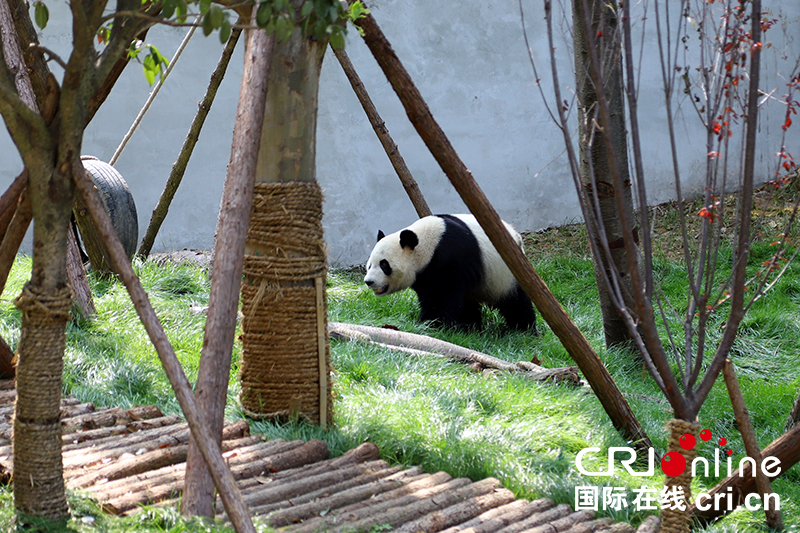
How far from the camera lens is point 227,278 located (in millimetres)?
2227

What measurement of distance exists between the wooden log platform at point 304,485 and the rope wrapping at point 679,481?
1.08 ft

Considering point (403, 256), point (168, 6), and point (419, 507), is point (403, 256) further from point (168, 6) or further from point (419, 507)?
point (168, 6)

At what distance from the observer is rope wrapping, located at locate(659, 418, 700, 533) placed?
6.53 feet

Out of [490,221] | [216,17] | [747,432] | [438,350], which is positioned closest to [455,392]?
[438,350]

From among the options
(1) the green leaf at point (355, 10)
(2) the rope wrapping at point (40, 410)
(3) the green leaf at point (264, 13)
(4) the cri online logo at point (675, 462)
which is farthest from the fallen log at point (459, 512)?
(1) the green leaf at point (355, 10)

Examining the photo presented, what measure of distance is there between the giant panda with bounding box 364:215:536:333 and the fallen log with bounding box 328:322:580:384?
2.61 feet

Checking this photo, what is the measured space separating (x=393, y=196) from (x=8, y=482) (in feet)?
20.4

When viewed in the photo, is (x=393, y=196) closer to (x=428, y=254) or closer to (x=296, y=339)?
(x=428, y=254)

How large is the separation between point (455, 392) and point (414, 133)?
17.1ft

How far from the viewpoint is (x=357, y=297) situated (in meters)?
5.94

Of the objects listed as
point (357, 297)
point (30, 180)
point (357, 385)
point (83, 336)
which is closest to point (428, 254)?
point (357, 297)

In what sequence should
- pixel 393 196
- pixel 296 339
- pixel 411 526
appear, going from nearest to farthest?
pixel 411 526 < pixel 296 339 < pixel 393 196

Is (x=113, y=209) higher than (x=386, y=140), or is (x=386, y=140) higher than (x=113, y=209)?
(x=386, y=140)

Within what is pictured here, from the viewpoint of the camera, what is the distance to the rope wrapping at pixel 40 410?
76.4 inches
